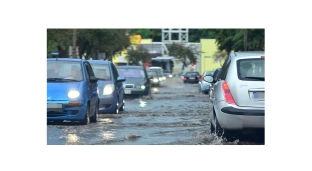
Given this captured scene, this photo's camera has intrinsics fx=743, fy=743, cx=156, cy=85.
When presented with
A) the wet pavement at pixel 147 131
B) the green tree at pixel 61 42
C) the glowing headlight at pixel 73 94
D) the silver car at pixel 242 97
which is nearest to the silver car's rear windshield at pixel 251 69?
the silver car at pixel 242 97

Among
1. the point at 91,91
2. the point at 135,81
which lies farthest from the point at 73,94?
the point at 135,81

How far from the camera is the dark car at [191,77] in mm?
23531

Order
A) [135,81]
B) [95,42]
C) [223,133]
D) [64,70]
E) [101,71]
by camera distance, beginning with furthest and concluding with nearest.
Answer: [95,42]
[135,81]
[101,71]
[64,70]
[223,133]

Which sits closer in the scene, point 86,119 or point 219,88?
point 219,88

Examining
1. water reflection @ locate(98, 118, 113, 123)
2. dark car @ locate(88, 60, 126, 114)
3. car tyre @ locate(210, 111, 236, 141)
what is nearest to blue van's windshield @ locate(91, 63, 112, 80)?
dark car @ locate(88, 60, 126, 114)

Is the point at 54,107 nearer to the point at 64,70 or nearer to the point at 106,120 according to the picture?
the point at 64,70

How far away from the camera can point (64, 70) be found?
15484mm

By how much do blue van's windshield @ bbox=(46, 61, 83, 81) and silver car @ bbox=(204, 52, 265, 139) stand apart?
4283 mm

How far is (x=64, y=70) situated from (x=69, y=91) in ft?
2.54

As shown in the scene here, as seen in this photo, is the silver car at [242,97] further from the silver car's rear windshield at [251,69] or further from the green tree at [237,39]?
the green tree at [237,39]

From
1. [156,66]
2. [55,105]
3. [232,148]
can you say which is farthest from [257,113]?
[156,66]

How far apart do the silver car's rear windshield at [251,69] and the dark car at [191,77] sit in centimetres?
1087
